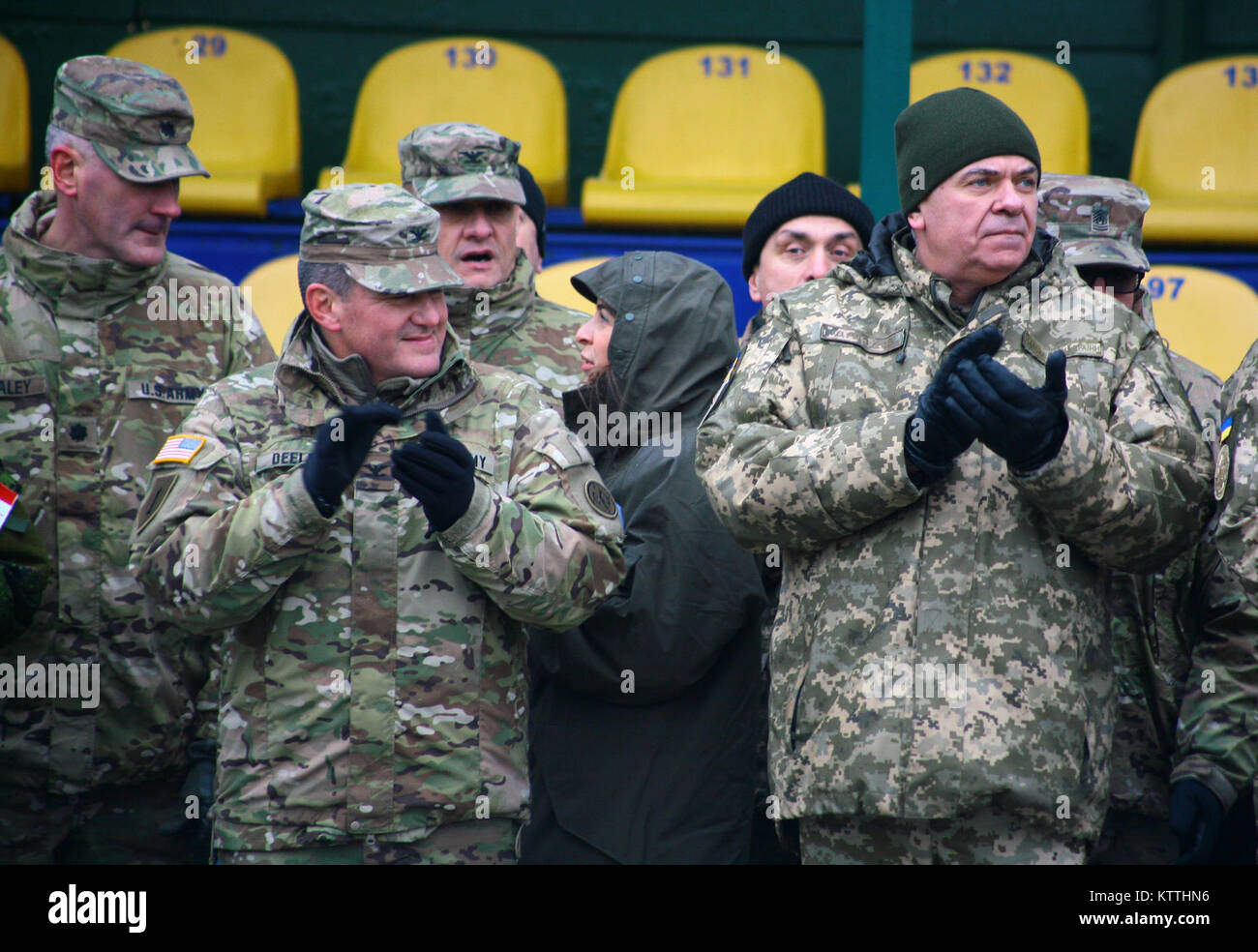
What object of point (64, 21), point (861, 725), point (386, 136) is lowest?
point (861, 725)

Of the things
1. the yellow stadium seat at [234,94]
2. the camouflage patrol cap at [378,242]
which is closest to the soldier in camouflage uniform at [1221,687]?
the camouflage patrol cap at [378,242]

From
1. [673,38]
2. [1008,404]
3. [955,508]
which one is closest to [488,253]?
[955,508]

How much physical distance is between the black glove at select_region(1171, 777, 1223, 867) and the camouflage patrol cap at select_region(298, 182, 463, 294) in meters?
1.58

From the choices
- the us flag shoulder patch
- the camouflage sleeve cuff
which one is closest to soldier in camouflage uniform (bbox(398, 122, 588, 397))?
the us flag shoulder patch

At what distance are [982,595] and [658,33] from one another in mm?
4749

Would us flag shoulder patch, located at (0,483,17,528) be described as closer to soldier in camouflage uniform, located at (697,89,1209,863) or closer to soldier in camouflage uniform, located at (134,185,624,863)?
soldier in camouflage uniform, located at (134,185,624,863)

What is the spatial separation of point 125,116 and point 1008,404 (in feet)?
6.58

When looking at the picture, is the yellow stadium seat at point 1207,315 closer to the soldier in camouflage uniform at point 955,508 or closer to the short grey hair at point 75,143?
the soldier in camouflage uniform at point 955,508

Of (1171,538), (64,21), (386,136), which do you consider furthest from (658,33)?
(1171,538)

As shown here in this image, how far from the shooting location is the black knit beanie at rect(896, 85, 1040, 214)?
250cm

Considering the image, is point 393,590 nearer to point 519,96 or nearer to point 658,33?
point 519,96

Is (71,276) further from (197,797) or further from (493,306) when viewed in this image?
(197,797)

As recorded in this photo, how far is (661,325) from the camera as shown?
2.97m

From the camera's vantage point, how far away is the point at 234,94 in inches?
230
